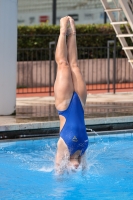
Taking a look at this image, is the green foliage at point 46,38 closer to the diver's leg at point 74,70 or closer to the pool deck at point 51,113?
the pool deck at point 51,113

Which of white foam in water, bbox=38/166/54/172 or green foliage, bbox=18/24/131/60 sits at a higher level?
green foliage, bbox=18/24/131/60

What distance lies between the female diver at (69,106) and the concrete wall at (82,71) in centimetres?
1109

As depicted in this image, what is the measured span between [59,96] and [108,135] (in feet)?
13.2

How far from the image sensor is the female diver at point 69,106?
676 centimetres

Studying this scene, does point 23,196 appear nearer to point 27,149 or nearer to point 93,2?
point 27,149

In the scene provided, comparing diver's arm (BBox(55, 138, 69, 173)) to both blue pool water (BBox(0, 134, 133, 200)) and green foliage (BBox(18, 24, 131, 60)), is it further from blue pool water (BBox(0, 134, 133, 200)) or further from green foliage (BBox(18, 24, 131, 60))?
green foliage (BBox(18, 24, 131, 60))

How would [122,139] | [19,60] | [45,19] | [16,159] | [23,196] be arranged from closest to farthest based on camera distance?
[23,196], [16,159], [122,139], [19,60], [45,19]

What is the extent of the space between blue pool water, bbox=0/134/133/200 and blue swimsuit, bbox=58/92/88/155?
404mm

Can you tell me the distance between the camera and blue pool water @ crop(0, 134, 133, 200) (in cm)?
680

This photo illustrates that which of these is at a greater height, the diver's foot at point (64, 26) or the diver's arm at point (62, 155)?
the diver's foot at point (64, 26)

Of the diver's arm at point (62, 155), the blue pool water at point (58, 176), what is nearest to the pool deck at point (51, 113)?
the blue pool water at point (58, 176)

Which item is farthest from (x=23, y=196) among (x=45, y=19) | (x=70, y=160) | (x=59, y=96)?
(x=45, y=19)

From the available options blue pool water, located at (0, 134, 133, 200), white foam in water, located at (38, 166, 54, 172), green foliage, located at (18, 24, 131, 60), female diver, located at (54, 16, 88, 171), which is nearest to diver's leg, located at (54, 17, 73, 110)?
female diver, located at (54, 16, 88, 171)

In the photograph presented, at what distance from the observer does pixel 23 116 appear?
36.2ft
